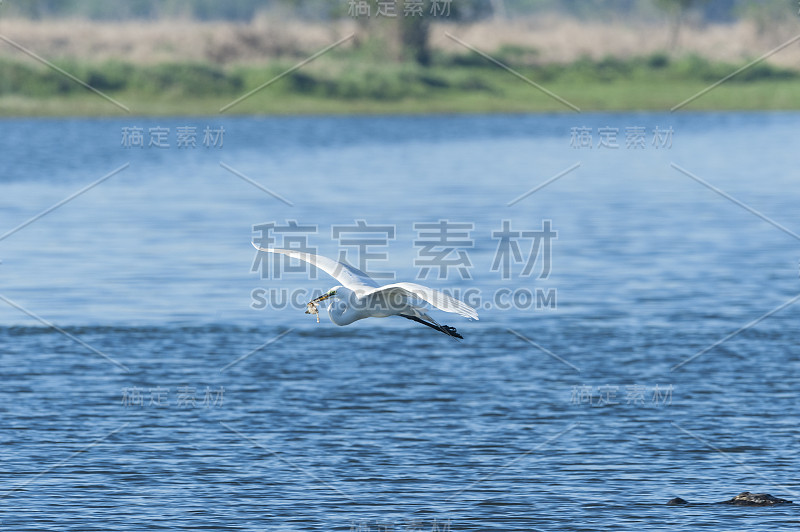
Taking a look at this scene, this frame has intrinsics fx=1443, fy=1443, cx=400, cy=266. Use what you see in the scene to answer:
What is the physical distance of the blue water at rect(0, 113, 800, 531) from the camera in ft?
65.1

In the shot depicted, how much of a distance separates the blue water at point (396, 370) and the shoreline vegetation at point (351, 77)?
74.8 ft

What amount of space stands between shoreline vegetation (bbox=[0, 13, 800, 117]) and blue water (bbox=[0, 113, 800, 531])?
74.8 feet

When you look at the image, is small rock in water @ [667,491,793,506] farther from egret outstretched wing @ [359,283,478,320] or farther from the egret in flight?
egret outstretched wing @ [359,283,478,320]

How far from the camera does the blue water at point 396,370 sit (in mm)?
19844

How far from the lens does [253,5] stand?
556ft

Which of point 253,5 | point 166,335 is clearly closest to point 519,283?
point 166,335

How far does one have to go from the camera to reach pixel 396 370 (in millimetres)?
27219

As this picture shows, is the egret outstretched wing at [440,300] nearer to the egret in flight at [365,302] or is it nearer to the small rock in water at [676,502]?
the egret in flight at [365,302]

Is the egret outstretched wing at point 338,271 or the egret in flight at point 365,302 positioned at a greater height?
the egret outstretched wing at point 338,271

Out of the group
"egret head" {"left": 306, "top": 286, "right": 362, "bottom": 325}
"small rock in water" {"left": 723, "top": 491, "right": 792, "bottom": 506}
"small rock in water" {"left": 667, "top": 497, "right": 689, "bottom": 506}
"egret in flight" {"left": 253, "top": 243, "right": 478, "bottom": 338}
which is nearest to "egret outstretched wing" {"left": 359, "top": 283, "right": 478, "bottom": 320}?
"egret in flight" {"left": 253, "top": 243, "right": 478, "bottom": 338}

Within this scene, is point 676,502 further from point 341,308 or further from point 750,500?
point 341,308

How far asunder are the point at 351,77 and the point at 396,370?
55.2m

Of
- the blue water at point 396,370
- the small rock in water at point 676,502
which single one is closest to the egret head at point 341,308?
the blue water at point 396,370

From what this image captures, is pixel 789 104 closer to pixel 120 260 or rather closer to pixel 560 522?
pixel 120 260
